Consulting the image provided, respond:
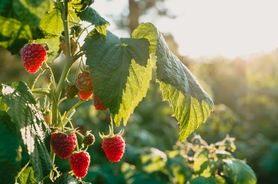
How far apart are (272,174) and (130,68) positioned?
781cm

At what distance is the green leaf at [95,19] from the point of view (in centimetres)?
124

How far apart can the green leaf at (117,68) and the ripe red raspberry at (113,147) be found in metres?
0.18

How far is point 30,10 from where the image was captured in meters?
0.98

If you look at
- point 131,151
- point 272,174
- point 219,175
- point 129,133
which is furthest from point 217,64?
point 219,175

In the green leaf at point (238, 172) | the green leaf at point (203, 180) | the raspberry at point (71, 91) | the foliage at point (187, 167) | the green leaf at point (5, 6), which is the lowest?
the foliage at point (187, 167)

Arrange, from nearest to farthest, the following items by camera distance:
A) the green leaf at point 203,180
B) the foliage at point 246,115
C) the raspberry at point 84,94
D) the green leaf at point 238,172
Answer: the raspberry at point 84,94 → the green leaf at point 203,180 → the green leaf at point 238,172 → the foliage at point 246,115

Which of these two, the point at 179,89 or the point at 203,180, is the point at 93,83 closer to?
the point at 179,89

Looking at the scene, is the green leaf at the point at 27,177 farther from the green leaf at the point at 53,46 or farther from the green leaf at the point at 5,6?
the green leaf at the point at 5,6

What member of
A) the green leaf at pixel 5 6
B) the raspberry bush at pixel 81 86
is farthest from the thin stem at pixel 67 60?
the green leaf at pixel 5 6

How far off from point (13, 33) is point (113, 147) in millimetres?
517

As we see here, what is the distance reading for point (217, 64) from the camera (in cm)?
1938

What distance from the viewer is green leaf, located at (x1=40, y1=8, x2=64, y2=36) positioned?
4.41 ft

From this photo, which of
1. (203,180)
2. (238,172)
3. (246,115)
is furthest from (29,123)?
(246,115)

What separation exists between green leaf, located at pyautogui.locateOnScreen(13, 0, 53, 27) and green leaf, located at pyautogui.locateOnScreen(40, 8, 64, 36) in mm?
349
